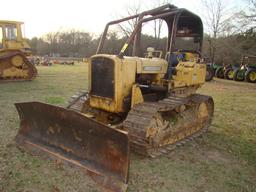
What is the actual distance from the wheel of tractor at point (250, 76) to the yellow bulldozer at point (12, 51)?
15.3 metres

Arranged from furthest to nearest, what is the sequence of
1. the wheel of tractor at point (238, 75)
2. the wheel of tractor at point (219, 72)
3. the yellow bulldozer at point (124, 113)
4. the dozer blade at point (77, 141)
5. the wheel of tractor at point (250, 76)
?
the wheel of tractor at point (219, 72) → the wheel of tractor at point (238, 75) → the wheel of tractor at point (250, 76) → the yellow bulldozer at point (124, 113) → the dozer blade at point (77, 141)

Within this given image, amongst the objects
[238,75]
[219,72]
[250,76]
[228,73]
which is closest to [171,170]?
[250,76]

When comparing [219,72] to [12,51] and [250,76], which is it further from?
[12,51]

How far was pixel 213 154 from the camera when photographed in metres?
4.39

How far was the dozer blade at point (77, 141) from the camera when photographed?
3160mm

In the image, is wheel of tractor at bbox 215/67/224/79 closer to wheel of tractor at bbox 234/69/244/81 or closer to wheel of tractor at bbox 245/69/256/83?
wheel of tractor at bbox 234/69/244/81

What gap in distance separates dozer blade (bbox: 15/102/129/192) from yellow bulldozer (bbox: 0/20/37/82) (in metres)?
8.98

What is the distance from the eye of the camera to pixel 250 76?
1842 centimetres

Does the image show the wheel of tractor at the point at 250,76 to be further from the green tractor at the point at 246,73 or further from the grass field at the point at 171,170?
the grass field at the point at 171,170

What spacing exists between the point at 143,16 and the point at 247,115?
489 centimetres

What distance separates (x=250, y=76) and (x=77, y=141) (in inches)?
707

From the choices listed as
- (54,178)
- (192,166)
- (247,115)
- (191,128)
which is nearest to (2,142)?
(54,178)

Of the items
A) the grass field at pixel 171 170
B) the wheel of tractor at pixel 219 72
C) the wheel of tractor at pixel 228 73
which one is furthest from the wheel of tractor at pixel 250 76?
the grass field at pixel 171 170

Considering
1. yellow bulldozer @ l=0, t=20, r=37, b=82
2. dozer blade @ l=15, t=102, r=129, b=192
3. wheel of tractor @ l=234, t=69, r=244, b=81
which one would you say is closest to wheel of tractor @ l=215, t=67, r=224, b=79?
wheel of tractor @ l=234, t=69, r=244, b=81
